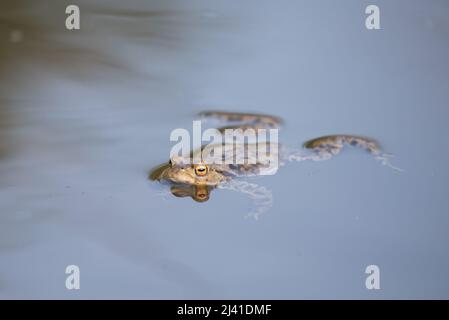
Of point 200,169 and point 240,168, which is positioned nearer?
point 200,169

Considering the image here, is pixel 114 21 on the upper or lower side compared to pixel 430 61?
upper

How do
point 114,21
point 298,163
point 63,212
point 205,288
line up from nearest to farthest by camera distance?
point 205,288
point 63,212
point 298,163
point 114,21

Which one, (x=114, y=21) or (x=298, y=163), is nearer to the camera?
(x=298, y=163)

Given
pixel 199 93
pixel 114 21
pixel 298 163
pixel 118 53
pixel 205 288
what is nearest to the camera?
pixel 205 288

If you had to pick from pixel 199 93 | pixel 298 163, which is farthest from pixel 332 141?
pixel 199 93

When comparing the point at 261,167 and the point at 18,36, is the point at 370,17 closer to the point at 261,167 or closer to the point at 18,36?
the point at 261,167

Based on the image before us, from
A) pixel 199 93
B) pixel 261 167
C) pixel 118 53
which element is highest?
pixel 118 53
